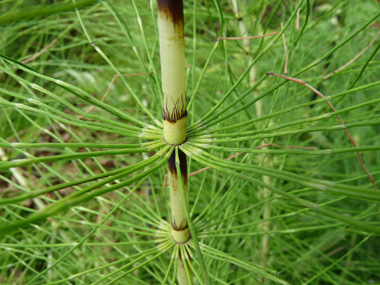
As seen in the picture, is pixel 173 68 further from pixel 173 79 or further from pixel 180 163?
pixel 180 163

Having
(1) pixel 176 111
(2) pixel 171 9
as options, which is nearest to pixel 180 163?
(1) pixel 176 111

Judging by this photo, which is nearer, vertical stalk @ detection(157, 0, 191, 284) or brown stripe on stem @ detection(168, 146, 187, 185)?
vertical stalk @ detection(157, 0, 191, 284)

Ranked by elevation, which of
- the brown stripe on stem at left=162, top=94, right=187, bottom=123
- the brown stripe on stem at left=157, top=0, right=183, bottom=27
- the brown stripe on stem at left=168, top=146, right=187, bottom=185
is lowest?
the brown stripe on stem at left=168, top=146, right=187, bottom=185

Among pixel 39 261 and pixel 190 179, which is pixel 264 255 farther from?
pixel 39 261

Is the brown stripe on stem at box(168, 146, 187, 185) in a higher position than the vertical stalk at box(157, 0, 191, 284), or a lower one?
lower

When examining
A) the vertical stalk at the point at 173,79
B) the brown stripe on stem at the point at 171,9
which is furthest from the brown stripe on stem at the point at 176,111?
the brown stripe on stem at the point at 171,9

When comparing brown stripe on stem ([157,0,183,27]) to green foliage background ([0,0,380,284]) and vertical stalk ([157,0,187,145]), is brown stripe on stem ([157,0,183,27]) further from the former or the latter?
green foliage background ([0,0,380,284])

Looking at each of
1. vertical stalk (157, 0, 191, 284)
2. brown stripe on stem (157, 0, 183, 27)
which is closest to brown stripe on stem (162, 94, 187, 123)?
vertical stalk (157, 0, 191, 284)

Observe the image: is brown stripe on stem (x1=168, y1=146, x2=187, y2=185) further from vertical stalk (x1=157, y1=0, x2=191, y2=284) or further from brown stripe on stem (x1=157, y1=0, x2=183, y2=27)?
brown stripe on stem (x1=157, y1=0, x2=183, y2=27)

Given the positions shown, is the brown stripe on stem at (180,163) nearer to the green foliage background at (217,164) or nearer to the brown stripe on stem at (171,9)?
the green foliage background at (217,164)
